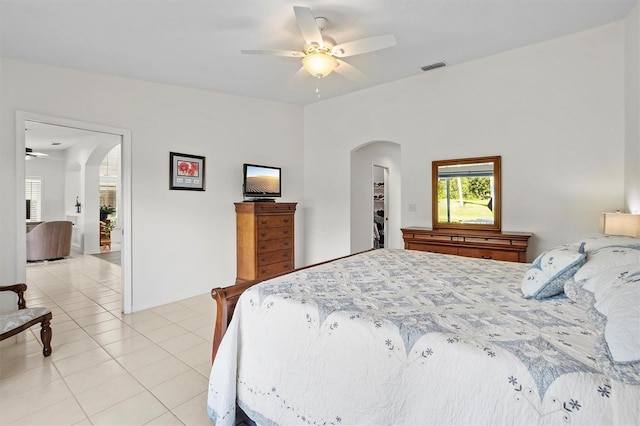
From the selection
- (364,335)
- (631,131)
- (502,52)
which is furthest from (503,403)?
(502,52)

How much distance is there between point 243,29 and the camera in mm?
2838

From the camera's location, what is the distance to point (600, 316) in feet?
3.71

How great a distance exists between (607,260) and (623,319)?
66 centimetres

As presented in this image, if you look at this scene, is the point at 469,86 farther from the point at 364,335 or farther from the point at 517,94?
the point at 364,335

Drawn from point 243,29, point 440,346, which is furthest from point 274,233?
point 440,346

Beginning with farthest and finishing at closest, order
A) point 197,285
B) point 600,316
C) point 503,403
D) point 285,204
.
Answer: point 285,204 < point 197,285 < point 600,316 < point 503,403

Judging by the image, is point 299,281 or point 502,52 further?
point 502,52

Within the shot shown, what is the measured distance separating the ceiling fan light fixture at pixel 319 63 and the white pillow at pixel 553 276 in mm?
2158

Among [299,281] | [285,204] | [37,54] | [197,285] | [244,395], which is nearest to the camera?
[244,395]

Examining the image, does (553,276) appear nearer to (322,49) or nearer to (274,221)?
(322,49)

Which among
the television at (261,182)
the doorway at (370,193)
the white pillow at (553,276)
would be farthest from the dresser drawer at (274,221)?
the white pillow at (553,276)

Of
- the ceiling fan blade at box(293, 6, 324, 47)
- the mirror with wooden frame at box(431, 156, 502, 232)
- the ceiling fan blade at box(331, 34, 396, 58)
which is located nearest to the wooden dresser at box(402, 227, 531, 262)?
the mirror with wooden frame at box(431, 156, 502, 232)

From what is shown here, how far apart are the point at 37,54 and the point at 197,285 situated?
299 centimetres

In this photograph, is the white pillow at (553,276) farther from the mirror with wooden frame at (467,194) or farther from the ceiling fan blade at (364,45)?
the mirror with wooden frame at (467,194)
